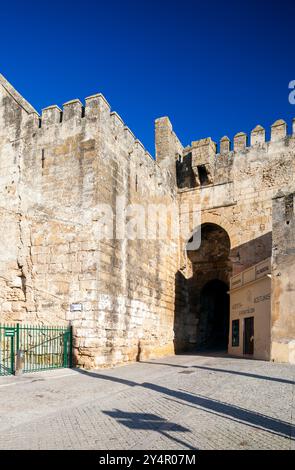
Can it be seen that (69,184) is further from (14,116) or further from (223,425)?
(223,425)

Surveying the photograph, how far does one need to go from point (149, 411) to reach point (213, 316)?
56.5ft

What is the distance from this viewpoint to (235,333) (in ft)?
55.1

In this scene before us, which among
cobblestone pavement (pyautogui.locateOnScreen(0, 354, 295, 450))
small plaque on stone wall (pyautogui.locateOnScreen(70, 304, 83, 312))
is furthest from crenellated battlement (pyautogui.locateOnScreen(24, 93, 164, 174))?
cobblestone pavement (pyautogui.locateOnScreen(0, 354, 295, 450))

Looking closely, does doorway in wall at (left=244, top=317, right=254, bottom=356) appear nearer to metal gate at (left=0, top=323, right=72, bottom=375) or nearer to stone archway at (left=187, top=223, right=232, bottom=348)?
stone archway at (left=187, top=223, right=232, bottom=348)

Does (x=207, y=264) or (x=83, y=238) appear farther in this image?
(x=207, y=264)

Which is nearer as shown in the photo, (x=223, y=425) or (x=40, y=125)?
(x=223, y=425)

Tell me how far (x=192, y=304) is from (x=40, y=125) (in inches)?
431

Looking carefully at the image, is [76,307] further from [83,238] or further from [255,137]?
[255,137]

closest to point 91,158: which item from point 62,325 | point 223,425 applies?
point 62,325

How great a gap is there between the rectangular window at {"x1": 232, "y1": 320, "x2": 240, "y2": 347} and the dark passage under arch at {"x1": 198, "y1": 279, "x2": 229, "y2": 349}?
12.8ft

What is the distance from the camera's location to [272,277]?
13.0 meters

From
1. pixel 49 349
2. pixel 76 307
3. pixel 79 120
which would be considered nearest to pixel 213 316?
pixel 76 307

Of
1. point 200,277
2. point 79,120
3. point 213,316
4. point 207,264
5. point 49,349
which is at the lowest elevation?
point 213,316

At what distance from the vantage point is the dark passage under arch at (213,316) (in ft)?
70.2
